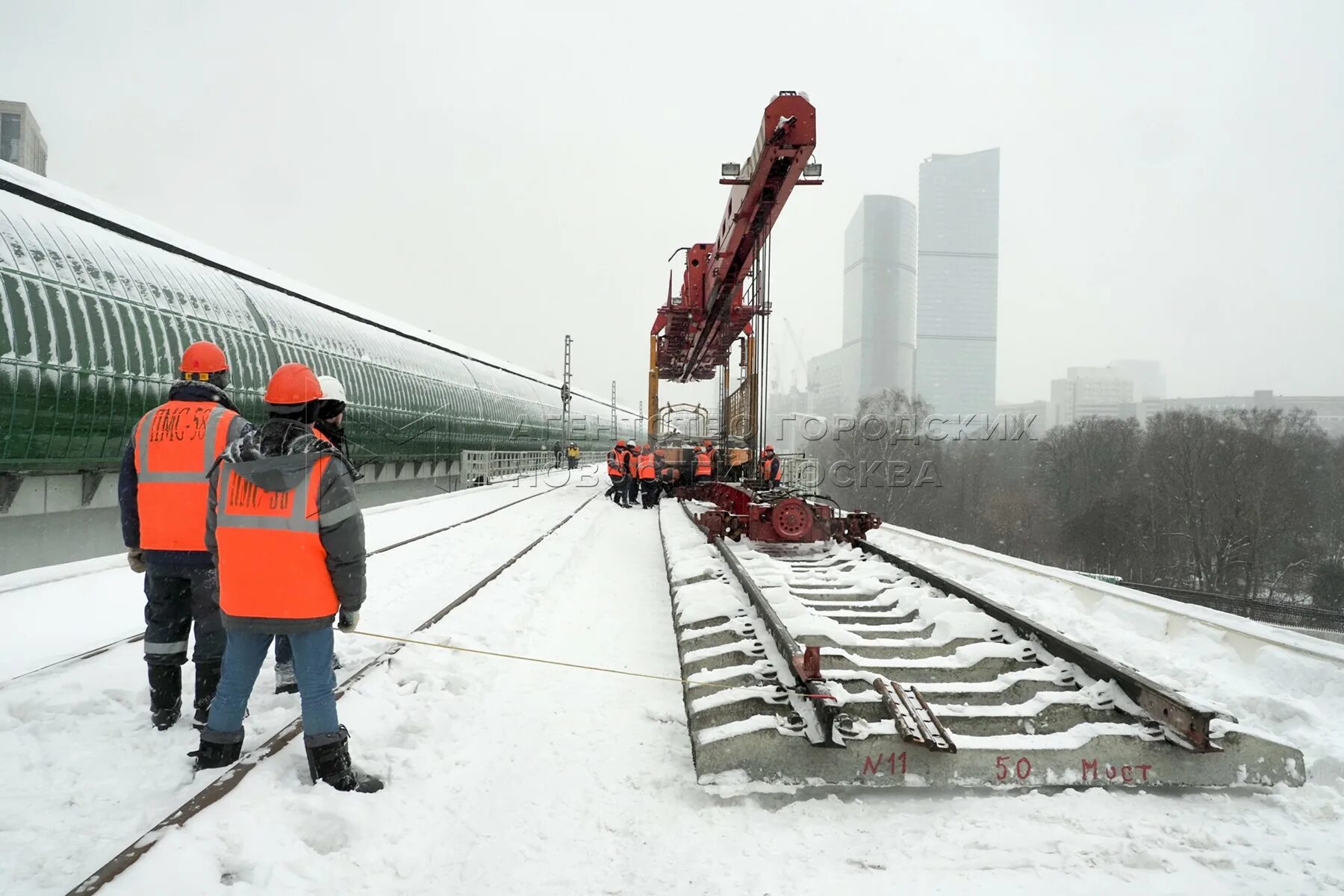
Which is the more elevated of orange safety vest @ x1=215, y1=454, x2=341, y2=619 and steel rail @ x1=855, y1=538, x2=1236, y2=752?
orange safety vest @ x1=215, y1=454, x2=341, y2=619

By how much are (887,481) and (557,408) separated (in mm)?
23658

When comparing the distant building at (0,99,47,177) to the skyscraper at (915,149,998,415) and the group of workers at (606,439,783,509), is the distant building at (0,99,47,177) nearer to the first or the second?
the group of workers at (606,439,783,509)

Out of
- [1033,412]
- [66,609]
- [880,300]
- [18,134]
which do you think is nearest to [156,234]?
[66,609]

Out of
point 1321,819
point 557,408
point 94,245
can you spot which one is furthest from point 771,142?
point 557,408

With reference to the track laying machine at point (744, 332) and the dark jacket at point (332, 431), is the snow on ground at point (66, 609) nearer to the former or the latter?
the dark jacket at point (332, 431)

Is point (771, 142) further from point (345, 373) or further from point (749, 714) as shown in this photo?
point (345, 373)

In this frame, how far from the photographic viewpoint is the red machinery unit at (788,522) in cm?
771

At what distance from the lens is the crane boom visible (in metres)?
7.18

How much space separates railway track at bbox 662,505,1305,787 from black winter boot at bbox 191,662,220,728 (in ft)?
7.84

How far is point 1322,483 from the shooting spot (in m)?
35.5

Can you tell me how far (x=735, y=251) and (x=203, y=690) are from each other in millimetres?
8952

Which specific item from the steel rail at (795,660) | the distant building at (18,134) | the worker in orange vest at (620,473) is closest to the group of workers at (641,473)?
the worker in orange vest at (620,473)

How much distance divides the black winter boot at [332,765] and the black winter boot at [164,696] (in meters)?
1.02

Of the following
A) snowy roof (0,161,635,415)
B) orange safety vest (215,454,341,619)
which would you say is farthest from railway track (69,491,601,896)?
snowy roof (0,161,635,415)
